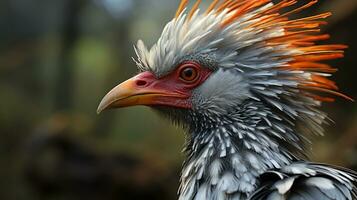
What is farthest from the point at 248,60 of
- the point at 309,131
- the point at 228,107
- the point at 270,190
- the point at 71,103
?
the point at 71,103

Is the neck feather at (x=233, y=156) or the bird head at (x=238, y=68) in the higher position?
the bird head at (x=238, y=68)

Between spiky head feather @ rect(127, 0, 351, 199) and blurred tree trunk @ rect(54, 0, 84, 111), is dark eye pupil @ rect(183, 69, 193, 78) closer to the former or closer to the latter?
spiky head feather @ rect(127, 0, 351, 199)

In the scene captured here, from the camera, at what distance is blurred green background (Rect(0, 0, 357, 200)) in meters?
11.0

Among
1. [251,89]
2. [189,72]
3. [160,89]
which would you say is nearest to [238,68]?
[251,89]

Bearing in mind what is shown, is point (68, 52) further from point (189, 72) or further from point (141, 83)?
point (189, 72)

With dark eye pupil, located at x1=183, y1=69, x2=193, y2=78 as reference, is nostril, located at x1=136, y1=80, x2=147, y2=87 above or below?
above

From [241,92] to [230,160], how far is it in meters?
0.43

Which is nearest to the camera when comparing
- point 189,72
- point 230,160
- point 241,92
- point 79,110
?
point 230,160

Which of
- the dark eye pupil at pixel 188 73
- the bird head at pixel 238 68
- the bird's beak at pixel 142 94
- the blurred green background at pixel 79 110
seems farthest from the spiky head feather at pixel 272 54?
the blurred green background at pixel 79 110

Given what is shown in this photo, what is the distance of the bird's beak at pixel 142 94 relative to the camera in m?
3.96

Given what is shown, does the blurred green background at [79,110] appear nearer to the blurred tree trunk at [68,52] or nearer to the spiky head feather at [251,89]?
the blurred tree trunk at [68,52]

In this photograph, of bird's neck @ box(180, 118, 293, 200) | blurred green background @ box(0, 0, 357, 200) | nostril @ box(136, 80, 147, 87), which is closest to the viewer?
bird's neck @ box(180, 118, 293, 200)

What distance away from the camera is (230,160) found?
3.71m

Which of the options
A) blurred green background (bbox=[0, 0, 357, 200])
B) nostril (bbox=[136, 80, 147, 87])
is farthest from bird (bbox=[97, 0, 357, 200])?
blurred green background (bbox=[0, 0, 357, 200])
